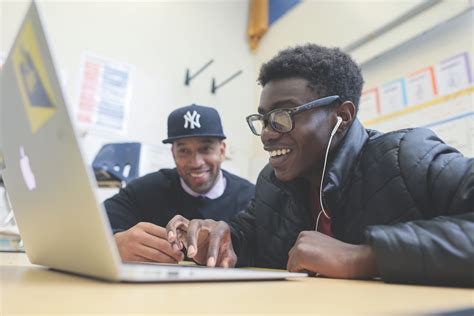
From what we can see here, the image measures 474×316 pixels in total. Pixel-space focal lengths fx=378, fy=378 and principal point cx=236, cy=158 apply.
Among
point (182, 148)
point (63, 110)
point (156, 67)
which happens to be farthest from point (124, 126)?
point (63, 110)

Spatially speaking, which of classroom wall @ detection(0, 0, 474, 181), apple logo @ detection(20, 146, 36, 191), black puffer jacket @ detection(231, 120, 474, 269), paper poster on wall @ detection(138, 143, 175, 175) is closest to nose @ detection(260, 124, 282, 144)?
black puffer jacket @ detection(231, 120, 474, 269)

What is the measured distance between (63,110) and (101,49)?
2.08 meters

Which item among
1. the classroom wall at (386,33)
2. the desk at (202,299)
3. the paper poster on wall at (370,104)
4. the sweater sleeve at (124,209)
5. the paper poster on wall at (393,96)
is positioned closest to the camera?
the desk at (202,299)

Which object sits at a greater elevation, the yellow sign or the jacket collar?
the yellow sign

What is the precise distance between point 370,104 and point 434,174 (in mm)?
1178

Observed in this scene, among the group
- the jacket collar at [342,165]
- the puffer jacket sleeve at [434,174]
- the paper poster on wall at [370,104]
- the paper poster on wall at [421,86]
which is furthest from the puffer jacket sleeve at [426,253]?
the paper poster on wall at [370,104]

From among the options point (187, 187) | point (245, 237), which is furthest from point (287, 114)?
point (187, 187)

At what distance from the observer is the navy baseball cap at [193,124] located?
144 centimetres

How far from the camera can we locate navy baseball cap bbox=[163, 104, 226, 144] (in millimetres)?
1436

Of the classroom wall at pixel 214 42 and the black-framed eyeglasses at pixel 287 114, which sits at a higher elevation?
the classroom wall at pixel 214 42

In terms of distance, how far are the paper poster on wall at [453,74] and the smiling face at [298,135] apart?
826mm

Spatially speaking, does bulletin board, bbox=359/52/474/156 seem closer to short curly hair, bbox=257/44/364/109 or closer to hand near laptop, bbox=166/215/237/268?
short curly hair, bbox=257/44/364/109

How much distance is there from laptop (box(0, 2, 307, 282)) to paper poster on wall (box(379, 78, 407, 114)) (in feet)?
4.53

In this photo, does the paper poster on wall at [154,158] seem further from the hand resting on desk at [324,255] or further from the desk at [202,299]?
the desk at [202,299]
